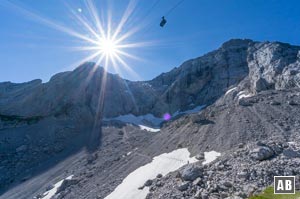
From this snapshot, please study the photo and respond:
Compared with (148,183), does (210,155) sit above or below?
above

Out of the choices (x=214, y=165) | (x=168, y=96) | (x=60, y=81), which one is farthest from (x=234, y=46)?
(x=214, y=165)

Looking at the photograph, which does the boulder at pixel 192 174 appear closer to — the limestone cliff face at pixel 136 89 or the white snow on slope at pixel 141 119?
the limestone cliff face at pixel 136 89

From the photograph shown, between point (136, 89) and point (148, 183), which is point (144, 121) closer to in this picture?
point (136, 89)

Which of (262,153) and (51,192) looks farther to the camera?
(51,192)

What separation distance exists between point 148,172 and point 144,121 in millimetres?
52691

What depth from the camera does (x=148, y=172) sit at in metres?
29.5

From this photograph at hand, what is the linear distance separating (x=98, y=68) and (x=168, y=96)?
25.2m

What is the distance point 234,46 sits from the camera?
99.8 metres

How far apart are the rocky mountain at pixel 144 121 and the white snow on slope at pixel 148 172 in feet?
3.83

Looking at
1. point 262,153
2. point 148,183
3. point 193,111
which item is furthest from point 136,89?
point 262,153

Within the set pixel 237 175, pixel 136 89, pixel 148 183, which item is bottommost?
pixel 148 183

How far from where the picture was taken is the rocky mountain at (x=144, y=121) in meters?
29.7

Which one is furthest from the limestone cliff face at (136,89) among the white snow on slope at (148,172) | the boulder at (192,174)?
the boulder at (192,174)

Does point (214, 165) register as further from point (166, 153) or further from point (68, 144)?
point (68, 144)
